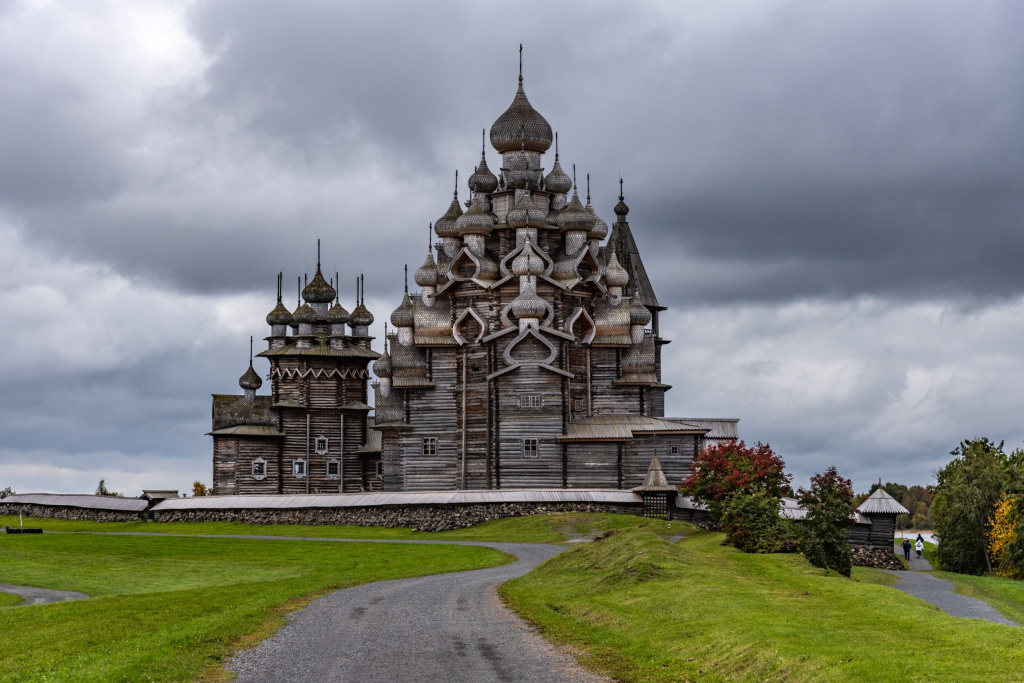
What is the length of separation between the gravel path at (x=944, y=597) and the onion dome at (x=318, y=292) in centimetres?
5002

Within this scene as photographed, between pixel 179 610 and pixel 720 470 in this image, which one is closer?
pixel 179 610

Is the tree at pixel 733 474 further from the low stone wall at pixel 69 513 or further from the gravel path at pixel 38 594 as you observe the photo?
the low stone wall at pixel 69 513

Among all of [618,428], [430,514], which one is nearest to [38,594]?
[430,514]

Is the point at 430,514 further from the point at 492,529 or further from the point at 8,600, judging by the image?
the point at 8,600

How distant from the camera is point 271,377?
274ft

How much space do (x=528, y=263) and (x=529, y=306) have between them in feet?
8.89

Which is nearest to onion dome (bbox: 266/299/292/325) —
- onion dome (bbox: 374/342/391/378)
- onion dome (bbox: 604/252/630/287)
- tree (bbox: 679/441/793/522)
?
onion dome (bbox: 374/342/391/378)

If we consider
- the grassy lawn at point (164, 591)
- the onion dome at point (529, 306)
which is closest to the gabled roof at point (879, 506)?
the grassy lawn at point (164, 591)

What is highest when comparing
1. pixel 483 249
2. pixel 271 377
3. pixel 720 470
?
pixel 483 249

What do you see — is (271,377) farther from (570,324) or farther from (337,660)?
(337,660)

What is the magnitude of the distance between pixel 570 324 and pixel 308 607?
4447cm

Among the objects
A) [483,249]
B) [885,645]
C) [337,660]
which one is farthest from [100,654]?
[483,249]

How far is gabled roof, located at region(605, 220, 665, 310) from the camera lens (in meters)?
83.8

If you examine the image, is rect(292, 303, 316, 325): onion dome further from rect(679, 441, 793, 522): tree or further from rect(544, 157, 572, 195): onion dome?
rect(679, 441, 793, 522): tree
